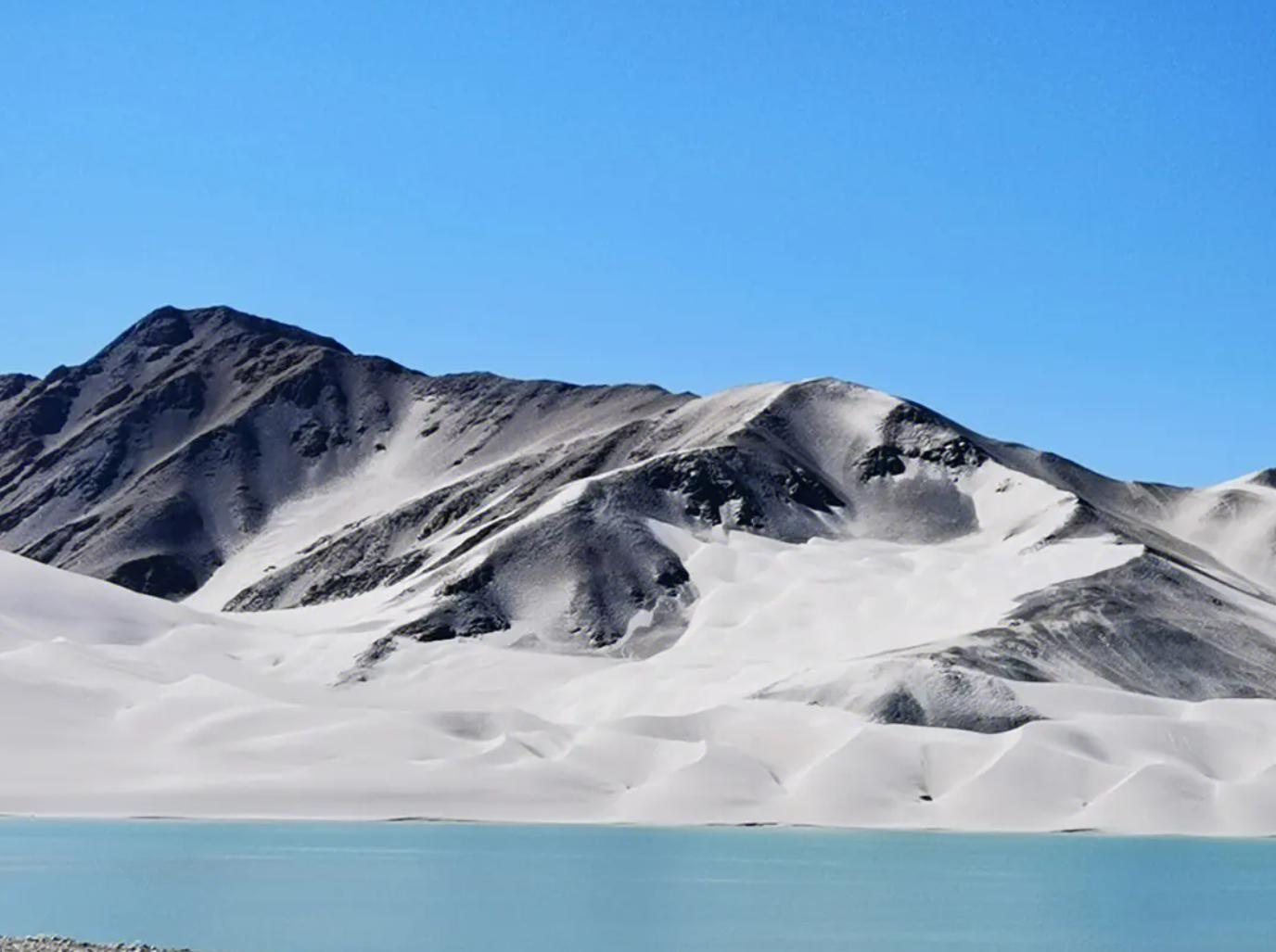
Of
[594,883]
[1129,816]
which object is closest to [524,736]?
[1129,816]

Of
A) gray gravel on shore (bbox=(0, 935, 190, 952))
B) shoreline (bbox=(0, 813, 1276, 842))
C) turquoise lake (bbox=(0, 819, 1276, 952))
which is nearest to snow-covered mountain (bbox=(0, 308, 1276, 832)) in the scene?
shoreline (bbox=(0, 813, 1276, 842))

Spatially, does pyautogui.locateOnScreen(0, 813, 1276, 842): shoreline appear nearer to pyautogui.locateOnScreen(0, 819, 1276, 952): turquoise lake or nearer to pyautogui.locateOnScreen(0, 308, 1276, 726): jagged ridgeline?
pyautogui.locateOnScreen(0, 819, 1276, 952): turquoise lake

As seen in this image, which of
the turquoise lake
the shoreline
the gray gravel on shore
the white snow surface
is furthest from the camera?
the white snow surface

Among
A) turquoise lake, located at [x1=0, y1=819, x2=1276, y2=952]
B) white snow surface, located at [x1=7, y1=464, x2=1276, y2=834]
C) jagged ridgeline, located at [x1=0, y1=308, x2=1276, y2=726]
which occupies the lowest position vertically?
turquoise lake, located at [x1=0, y1=819, x2=1276, y2=952]

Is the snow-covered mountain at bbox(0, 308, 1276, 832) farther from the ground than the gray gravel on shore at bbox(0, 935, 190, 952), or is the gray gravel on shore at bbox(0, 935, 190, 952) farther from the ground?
the snow-covered mountain at bbox(0, 308, 1276, 832)

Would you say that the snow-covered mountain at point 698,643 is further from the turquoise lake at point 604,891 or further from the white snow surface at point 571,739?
the turquoise lake at point 604,891

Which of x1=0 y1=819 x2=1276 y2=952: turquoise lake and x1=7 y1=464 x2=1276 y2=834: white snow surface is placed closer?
x1=0 y1=819 x2=1276 y2=952: turquoise lake

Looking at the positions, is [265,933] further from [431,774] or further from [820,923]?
[431,774]

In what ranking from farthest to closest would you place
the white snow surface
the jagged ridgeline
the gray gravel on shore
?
the jagged ridgeline → the white snow surface → the gray gravel on shore
